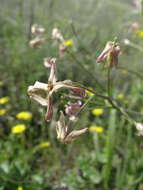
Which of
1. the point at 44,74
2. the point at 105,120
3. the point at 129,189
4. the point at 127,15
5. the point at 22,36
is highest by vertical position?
the point at 127,15

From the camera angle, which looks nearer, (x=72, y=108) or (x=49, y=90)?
(x=49, y=90)

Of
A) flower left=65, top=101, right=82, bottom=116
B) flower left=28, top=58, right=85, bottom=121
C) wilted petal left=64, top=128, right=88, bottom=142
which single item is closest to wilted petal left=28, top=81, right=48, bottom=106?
flower left=28, top=58, right=85, bottom=121

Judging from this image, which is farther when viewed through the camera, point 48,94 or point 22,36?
point 22,36

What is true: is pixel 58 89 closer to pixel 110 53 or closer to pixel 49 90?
pixel 49 90

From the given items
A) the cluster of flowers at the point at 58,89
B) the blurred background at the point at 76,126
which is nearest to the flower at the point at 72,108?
the blurred background at the point at 76,126

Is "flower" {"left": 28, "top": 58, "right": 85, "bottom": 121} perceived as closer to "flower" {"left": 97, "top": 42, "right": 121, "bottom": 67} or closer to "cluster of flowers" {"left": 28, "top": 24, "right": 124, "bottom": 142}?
"cluster of flowers" {"left": 28, "top": 24, "right": 124, "bottom": 142}

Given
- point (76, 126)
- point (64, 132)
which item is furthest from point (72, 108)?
point (76, 126)

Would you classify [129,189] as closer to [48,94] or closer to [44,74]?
[48,94]

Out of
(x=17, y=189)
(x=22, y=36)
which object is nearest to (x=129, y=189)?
(x=17, y=189)
